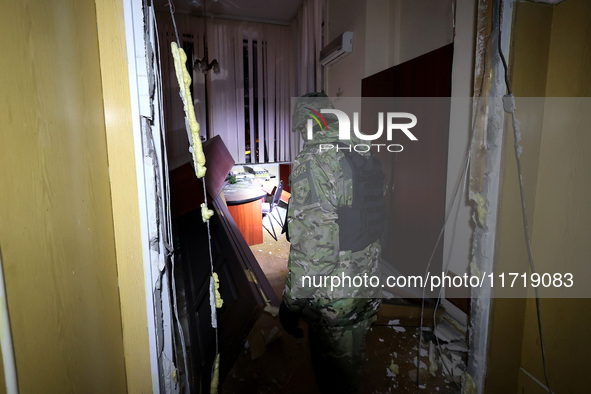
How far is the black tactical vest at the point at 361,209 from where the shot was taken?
1.49m

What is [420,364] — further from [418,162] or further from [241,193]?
[241,193]

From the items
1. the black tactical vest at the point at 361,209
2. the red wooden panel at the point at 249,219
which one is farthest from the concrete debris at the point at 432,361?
the red wooden panel at the point at 249,219

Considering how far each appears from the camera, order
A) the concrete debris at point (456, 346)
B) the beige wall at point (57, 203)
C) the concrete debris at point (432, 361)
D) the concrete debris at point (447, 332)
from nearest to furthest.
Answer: the beige wall at point (57, 203), the concrete debris at point (432, 361), the concrete debris at point (456, 346), the concrete debris at point (447, 332)

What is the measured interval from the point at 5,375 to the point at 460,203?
2543 mm

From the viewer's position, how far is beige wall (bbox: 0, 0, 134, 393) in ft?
1.37

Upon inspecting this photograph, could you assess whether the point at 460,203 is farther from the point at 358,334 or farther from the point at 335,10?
the point at 335,10

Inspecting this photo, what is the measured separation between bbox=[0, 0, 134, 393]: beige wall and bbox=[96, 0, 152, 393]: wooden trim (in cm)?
2

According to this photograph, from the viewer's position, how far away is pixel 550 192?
1328mm

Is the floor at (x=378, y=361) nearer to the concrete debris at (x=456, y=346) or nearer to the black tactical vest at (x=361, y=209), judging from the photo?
the concrete debris at (x=456, y=346)

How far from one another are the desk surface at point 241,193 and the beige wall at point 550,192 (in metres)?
2.87

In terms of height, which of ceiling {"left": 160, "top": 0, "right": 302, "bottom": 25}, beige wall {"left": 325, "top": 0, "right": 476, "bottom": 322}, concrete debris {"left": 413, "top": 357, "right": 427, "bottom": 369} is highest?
ceiling {"left": 160, "top": 0, "right": 302, "bottom": 25}

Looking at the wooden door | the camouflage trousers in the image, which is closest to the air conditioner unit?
the wooden door

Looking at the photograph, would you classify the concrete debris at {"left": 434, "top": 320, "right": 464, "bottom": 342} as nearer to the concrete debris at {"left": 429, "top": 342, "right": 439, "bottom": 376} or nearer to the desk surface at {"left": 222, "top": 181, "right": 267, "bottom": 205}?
the concrete debris at {"left": 429, "top": 342, "right": 439, "bottom": 376}

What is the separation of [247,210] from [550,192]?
124 inches
